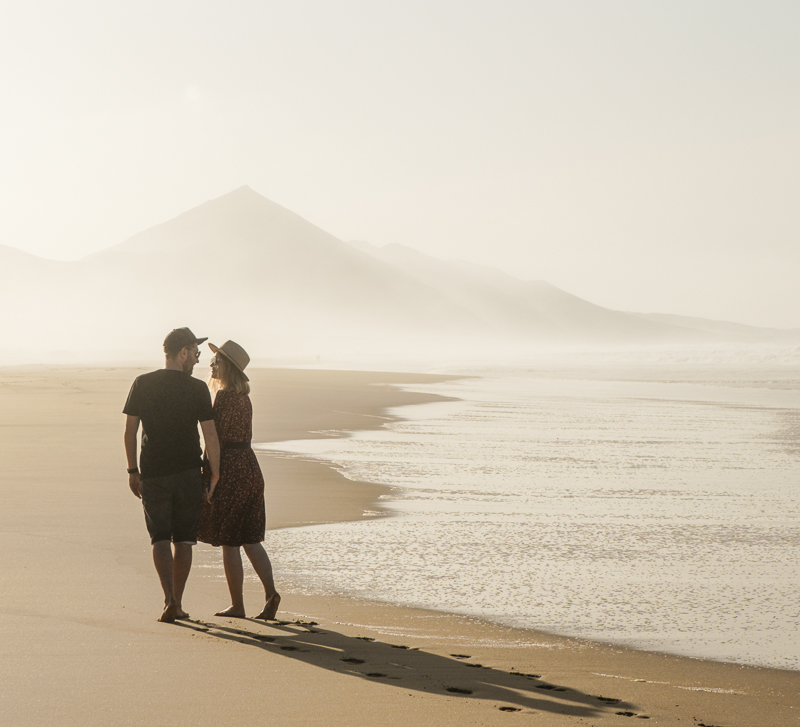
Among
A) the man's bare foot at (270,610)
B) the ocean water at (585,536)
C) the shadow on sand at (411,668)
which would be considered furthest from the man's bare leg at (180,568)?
the ocean water at (585,536)

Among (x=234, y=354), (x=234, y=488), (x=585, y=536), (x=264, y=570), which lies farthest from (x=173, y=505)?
(x=585, y=536)

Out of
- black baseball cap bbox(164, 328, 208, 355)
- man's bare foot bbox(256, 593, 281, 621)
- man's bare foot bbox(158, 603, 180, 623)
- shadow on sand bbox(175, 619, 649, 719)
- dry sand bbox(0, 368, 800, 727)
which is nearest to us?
dry sand bbox(0, 368, 800, 727)

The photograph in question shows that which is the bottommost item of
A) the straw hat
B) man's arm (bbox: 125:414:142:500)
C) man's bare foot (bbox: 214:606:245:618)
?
man's bare foot (bbox: 214:606:245:618)

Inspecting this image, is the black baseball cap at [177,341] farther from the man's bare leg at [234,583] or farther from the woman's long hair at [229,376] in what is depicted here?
the man's bare leg at [234,583]

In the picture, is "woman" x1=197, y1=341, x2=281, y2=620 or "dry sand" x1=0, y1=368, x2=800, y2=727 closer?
"dry sand" x1=0, y1=368, x2=800, y2=727

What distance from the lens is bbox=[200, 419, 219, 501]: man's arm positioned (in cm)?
566

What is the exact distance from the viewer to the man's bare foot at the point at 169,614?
5449 millimetres

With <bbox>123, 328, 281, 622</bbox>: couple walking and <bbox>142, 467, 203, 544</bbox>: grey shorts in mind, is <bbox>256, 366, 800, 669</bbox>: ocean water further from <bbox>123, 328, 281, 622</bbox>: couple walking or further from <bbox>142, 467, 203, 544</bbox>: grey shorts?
<bbox>142, 467, 203, 544</bbox>: grey shorts

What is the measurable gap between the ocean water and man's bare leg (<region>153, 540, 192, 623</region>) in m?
1.12

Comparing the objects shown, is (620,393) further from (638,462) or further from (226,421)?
(226,421)

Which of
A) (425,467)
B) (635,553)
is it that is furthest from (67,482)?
(635,553)

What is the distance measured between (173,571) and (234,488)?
596mm

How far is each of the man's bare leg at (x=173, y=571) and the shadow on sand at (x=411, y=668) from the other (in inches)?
4.4

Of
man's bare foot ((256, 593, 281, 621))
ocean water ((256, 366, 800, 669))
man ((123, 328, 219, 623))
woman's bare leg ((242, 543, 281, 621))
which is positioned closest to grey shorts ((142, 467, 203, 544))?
man ((123, 328, 219, 623))
